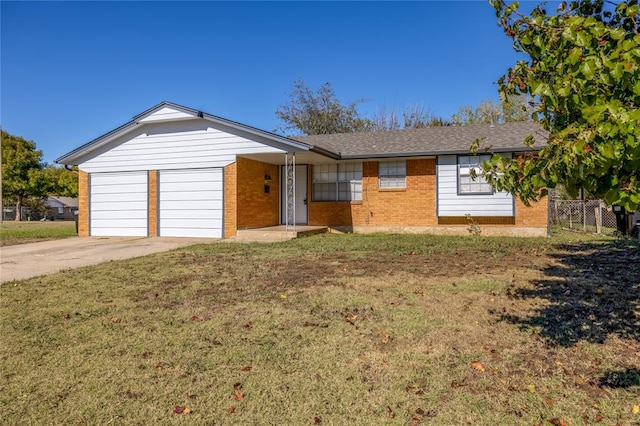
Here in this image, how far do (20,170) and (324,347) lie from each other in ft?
148

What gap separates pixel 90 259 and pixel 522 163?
972cm

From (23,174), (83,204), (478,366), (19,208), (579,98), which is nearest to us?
(579,98)

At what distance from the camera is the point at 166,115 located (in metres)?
13.9

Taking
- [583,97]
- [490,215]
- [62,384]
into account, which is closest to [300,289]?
[62,384]

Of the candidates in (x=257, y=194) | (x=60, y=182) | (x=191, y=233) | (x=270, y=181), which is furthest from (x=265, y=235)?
(x=60, y=182)

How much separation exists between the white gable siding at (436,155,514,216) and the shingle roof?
2.14 feet

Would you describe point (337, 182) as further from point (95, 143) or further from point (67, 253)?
point (67, 253)

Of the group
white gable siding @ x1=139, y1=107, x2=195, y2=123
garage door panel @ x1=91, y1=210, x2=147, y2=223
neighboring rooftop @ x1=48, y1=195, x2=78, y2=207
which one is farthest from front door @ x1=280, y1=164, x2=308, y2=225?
neighboring rooftop @ x1=48, y1=195, x2=78, y2=207

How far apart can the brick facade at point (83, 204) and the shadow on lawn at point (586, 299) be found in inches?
604

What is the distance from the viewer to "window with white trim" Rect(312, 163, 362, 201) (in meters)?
15.5

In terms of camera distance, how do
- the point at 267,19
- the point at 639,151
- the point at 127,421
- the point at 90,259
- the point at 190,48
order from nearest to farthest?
the point at 639,151 → the point at 127,421 → the point at 90,259 → the point at 267,19 → the point at 190,48

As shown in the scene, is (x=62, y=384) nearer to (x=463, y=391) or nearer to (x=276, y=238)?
(x=463, y=391)

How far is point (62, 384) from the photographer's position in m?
3.15

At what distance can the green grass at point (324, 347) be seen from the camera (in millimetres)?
2785
